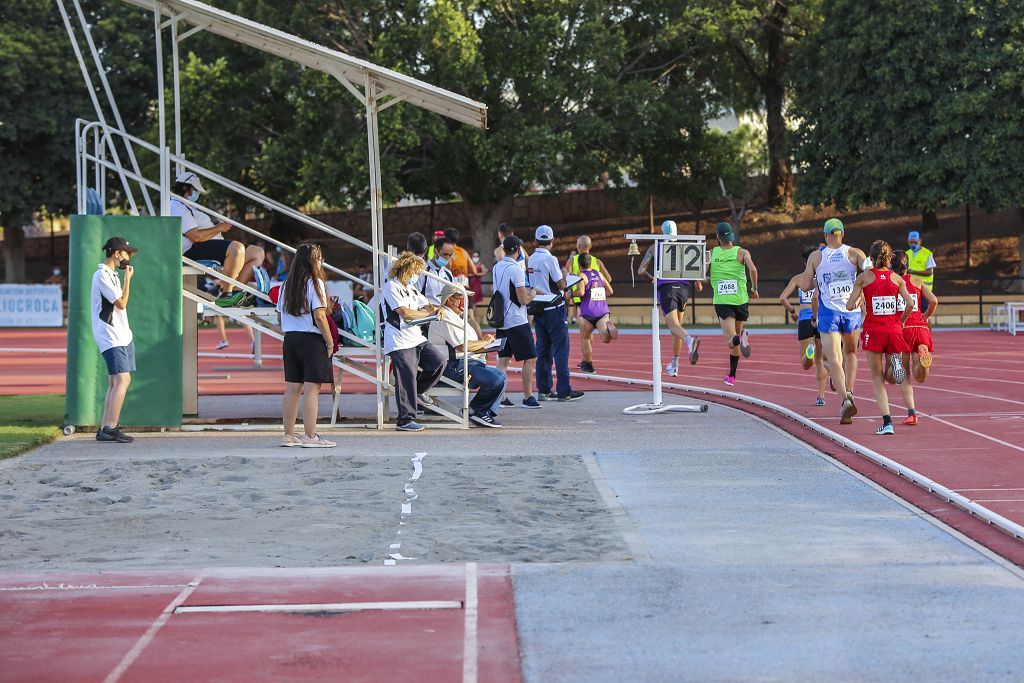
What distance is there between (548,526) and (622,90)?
3676 centimetres

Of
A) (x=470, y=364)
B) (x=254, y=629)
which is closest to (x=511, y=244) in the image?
(x=470, y=364)

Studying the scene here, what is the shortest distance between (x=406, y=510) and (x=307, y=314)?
3.39 meters

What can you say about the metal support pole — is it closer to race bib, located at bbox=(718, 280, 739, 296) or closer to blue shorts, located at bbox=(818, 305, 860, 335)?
blue shorts, located at bbox=(818, 305, 860, 335)

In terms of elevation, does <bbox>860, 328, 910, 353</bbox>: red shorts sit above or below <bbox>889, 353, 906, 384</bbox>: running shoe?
above

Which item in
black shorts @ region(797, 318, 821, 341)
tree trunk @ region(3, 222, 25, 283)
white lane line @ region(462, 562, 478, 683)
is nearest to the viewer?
white lane line @ region(462, 562, 478, 683)

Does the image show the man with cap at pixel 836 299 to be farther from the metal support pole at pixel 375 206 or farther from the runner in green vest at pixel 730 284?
the metal support pole at pixel 375 206

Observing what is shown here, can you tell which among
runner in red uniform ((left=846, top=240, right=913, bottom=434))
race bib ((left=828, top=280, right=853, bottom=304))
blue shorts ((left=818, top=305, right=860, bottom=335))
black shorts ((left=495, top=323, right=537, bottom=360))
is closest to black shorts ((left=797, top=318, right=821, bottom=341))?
blue shorts ((left=818, top=305, right=860, bottom=335))

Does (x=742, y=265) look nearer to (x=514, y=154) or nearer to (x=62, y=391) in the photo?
(x=62, y=391)

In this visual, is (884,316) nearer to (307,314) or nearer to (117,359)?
(307,314)

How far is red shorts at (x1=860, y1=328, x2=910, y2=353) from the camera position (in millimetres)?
12594

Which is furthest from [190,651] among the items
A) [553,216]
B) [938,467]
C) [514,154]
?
[553,216]

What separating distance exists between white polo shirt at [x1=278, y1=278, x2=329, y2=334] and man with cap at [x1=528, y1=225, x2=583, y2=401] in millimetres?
4072

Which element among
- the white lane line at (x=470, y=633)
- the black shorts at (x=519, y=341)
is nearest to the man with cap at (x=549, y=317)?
the black shorts at (x=519, y=341)

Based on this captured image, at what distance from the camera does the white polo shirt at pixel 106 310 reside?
1259 cm
